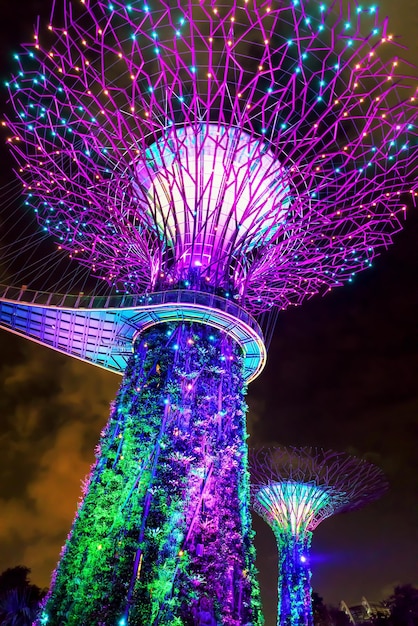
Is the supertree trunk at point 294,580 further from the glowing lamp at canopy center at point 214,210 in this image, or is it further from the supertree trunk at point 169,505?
the glowing lamp at canopy center at point 214,210

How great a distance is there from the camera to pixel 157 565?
15.0 metres

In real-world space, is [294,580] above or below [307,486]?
below

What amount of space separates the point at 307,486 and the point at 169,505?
Answer: 23580mm

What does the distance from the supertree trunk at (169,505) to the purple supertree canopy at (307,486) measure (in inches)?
743

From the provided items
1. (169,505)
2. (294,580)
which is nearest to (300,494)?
(294,580)

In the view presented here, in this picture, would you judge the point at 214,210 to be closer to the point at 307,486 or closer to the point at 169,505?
the point at 169,505

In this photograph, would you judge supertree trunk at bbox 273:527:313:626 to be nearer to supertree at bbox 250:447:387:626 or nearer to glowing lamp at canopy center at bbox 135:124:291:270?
supertree at bbox 250:447:387:626

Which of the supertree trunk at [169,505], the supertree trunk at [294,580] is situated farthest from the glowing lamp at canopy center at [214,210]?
the supertree trunk at [294,580]

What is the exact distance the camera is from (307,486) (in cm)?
3703

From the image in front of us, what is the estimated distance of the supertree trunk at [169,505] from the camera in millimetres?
14844

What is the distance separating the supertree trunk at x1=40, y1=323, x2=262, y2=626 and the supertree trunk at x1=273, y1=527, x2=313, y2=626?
20.4 metres

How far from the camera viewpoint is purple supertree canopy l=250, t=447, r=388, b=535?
117 ft

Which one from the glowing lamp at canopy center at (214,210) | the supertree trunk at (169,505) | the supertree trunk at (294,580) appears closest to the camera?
the supertree trunk at (169,505)

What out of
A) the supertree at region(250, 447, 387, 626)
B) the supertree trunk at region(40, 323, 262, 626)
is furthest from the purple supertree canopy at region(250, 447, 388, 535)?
the supertree trunk at region(40, 323, 262, 626)
